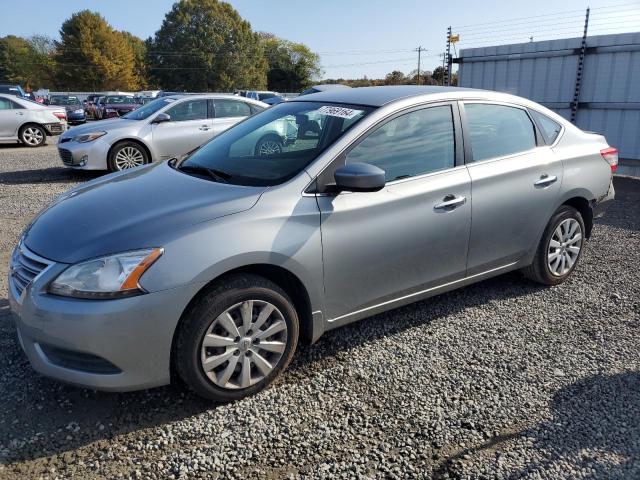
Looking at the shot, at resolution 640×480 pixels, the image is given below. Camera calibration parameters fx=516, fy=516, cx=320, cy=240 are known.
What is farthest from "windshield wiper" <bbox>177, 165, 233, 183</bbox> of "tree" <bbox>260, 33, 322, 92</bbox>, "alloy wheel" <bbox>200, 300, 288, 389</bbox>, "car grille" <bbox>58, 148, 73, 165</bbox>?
"tree" <bbox>260, 33, 322, 92</bbox>

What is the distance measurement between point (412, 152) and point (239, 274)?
1491 millimetres

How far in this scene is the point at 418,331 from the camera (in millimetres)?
3760

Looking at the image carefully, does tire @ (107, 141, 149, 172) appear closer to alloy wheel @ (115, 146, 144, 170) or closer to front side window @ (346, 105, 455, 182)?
alloy wheel @ (115, 146, 144, 170)

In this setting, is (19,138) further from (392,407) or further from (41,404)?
(392,407)

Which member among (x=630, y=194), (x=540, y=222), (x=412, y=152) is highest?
(x=412, y=152)

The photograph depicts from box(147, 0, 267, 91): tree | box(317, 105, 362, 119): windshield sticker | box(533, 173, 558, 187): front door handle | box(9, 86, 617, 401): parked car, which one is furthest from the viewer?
box(147, 0, 267, 91): tree

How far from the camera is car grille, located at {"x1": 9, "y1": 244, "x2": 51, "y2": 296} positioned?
2662mm

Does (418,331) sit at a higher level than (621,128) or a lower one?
lower

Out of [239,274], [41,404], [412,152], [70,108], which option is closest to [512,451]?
[239,274]

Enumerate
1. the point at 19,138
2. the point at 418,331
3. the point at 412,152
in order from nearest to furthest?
1. the point at 412,152
2. the point at 418,331
3. the point at 19,138

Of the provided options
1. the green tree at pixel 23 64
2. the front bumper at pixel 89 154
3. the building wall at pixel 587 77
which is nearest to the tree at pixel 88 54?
the green tree at pixel 23 64

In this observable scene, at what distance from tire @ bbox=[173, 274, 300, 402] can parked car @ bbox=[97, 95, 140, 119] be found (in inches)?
1098

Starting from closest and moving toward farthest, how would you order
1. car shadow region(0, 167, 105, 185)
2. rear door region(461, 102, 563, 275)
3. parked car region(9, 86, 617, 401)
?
1. parked car region(9, 86, 617, 401)
2. rear door region(461, 102, 563, 275)
3. car shadow region(0, 167, 105, 185)

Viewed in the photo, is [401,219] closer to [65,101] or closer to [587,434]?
[587,434]
